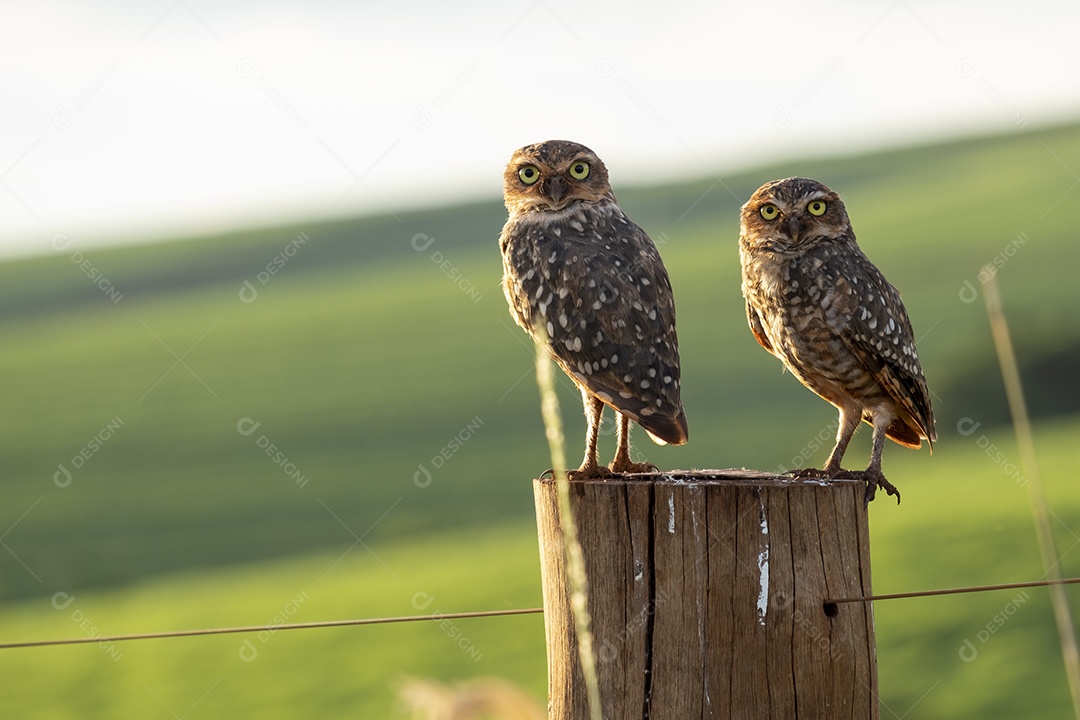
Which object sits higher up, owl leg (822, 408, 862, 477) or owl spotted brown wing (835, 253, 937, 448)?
owl spotted brown wing (835, 253, 937, 448)

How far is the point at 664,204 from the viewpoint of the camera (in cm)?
7531

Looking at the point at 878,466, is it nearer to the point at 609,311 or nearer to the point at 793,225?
the point at 793,225

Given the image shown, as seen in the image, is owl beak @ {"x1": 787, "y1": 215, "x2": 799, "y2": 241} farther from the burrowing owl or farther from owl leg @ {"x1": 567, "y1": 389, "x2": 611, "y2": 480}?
owl leg @ {"x1": 567, "y1": 389, "x2": 611, "y2": 480}

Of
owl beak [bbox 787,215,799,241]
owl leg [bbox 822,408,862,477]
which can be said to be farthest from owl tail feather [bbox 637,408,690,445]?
owl beak [bbox 787,215,799,241]

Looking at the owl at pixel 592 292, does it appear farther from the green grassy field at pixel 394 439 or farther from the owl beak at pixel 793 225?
the green grassy field at pixel 394 439

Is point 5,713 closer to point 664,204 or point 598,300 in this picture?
point 598,300

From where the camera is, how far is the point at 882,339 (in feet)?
18.7

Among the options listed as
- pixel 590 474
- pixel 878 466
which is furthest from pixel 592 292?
pixel 878 466

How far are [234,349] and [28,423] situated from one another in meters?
10.4

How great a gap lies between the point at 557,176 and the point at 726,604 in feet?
9.25

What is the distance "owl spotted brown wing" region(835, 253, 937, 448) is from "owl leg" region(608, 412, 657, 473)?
1159mm

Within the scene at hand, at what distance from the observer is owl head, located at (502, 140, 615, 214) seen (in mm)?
5789

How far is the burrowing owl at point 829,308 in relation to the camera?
18.7ft

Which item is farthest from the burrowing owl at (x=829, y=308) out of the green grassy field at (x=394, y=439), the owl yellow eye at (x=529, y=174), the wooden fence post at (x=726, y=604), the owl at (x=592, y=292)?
the wooden fence post at (x=726, y=604)
